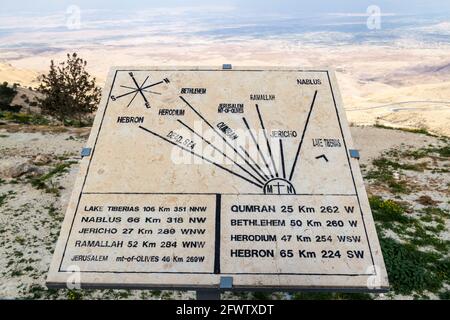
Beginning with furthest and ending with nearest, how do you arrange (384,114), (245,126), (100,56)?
(100,56) < (384,114) < (245,126)

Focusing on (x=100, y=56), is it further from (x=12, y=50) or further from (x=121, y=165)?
(x=121, y=165)

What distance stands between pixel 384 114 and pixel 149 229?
39.7m

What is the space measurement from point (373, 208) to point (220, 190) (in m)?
6.45

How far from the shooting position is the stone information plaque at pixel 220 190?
427 centimetres

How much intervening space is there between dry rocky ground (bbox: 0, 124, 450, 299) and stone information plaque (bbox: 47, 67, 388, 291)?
8.58ft

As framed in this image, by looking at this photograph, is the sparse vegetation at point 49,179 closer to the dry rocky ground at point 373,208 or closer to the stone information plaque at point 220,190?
the dry rocky ground at point 373,208

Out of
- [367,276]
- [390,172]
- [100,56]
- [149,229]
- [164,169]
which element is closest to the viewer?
[367,276]

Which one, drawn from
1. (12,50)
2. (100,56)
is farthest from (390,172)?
(12,50)

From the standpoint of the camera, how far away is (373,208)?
1006 centimetres

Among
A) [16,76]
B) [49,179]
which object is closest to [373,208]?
[49,179]

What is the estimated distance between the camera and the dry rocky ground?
6906mm

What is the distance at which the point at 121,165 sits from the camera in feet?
16.6

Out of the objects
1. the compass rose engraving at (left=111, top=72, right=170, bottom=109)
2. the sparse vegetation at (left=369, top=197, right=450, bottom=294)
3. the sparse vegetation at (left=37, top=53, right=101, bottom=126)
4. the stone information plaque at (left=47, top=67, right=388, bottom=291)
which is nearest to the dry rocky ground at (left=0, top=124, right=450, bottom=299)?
the sparse vegetation at (left=369, top=197, right=450, bottom=294)

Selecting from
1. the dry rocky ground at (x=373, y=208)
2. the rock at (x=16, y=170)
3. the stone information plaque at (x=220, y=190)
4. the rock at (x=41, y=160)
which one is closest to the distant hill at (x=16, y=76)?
the dry rocky ground at (x=373, y=208)
